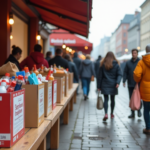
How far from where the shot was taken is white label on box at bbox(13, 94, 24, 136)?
7.53 feet

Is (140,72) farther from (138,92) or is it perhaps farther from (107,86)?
(107,86)

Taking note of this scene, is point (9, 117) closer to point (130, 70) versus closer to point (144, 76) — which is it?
point (144, 76)

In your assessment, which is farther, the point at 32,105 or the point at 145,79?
the point at 145,79

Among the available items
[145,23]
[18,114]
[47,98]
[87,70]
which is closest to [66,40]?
[87,70]

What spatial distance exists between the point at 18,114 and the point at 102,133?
365 centimetres

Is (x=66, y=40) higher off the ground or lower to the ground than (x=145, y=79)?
higher

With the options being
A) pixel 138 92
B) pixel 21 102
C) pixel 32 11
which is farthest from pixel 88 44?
pixel 21 102

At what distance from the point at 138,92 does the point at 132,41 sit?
86701 mm

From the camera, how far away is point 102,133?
18.9 ft

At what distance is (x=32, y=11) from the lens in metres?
11.4

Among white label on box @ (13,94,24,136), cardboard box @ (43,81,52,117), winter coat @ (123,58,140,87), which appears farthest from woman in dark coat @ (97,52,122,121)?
white label on box @ (13,94,24,136)

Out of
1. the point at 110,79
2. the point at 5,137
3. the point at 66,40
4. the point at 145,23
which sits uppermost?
the point at 145,23

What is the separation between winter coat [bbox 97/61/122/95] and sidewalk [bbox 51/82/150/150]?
79cm

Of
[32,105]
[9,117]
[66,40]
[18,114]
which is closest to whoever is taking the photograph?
[9,117]
